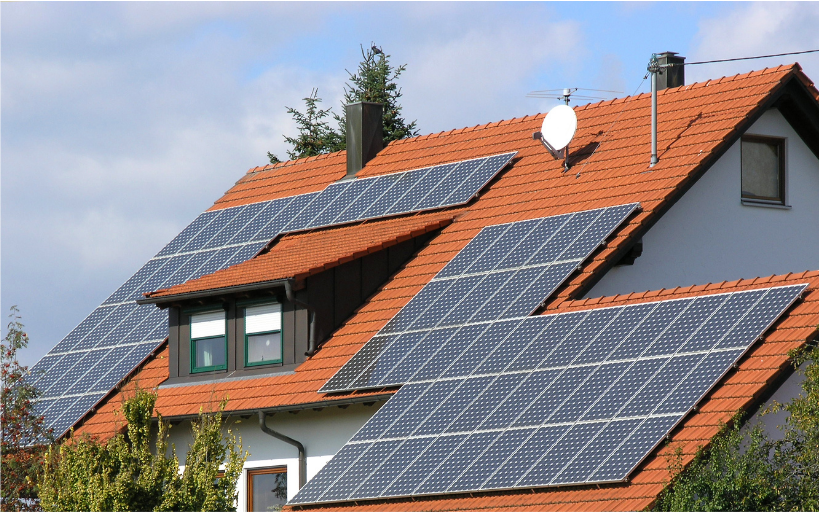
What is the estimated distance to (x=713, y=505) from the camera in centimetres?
1421

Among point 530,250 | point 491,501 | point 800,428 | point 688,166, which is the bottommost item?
point 491,501

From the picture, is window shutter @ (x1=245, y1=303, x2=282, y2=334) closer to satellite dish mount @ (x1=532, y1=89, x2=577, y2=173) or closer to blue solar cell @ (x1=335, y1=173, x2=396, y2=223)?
blue solar cell @ (x1=335, y1=173, x2=396, y2=223)

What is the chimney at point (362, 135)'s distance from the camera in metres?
28.3

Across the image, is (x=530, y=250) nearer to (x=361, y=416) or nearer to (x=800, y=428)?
(x=361, y=416)

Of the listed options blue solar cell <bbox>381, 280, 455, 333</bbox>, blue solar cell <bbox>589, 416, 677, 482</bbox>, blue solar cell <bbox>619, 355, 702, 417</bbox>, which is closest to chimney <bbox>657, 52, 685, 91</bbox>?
blue solar cell <bbox>381, 280, 455, 333</bbox>

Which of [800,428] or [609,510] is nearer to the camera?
[800,428]

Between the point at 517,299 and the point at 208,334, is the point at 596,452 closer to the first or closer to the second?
the point at 517,299

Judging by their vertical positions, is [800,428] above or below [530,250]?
below

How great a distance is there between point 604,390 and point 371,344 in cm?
520

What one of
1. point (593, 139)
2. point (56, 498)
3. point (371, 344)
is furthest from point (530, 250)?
point (56, 498)

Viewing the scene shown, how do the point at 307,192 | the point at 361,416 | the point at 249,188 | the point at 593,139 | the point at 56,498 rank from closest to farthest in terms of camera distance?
the point at 56,498
the point at 361,416
the point at 593,139
the point at 307,192
the point at 249,188

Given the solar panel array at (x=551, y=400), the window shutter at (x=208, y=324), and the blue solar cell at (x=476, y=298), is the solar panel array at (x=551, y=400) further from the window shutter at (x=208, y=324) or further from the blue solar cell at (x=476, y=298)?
the window shutter at (x=208, y=324)

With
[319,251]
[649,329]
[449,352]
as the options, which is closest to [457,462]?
[449,352]

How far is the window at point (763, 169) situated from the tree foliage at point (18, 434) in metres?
12.7
